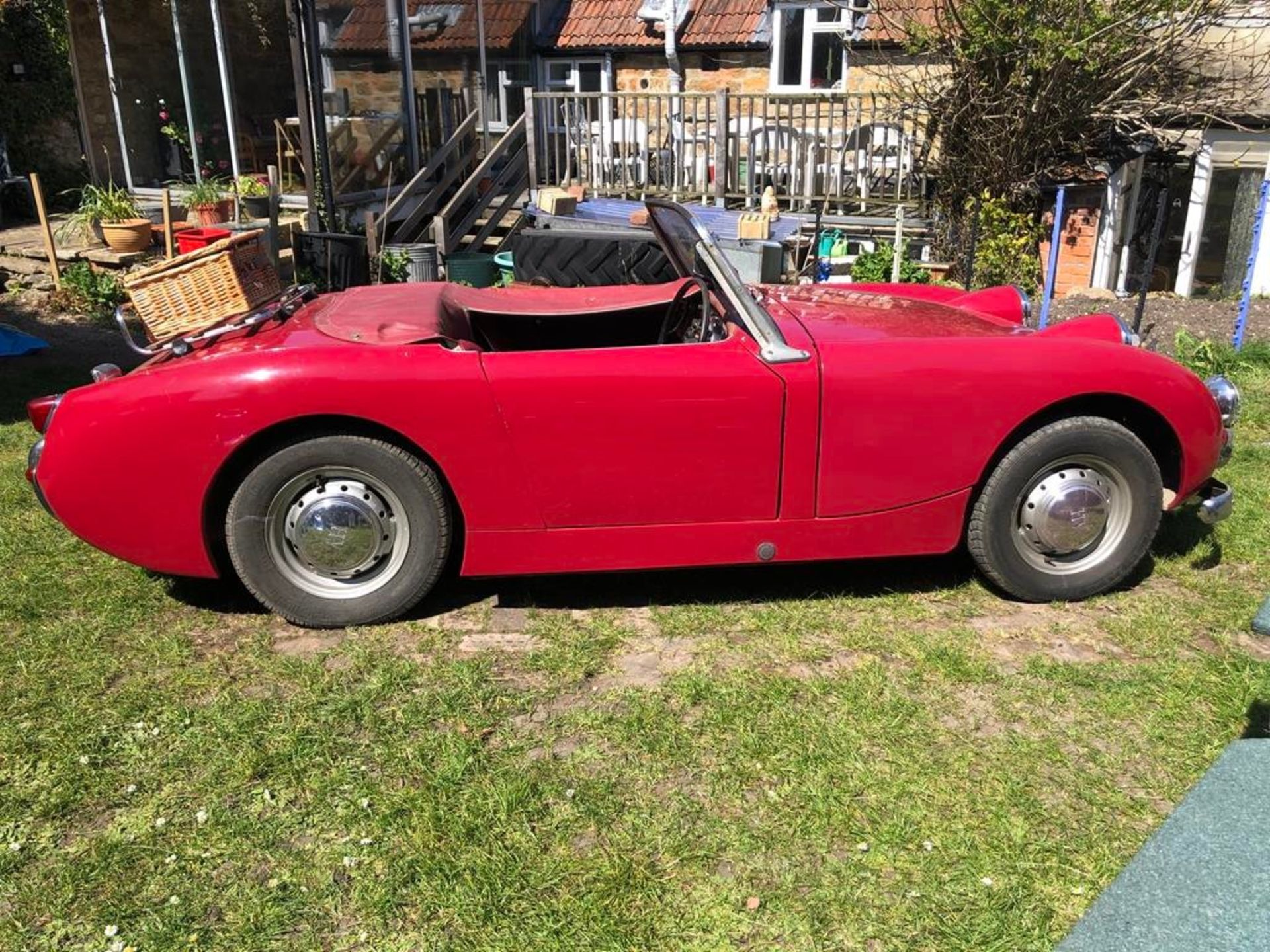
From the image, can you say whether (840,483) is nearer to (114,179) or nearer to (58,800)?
(58,800)

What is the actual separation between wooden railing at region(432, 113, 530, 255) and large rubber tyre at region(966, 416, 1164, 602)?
9289mm

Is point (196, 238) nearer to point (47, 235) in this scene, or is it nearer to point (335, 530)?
point (47, 235)

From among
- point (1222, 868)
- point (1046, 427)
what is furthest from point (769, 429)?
point (1222, 868)

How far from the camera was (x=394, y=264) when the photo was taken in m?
10.6

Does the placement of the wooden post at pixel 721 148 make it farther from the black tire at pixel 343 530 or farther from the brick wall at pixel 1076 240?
the black tire at pixel 343 530

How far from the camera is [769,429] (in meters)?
3.52

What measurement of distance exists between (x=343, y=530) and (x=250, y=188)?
10238 millimetres

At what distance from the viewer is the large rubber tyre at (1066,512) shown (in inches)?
144

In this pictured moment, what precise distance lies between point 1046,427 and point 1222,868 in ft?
7.39

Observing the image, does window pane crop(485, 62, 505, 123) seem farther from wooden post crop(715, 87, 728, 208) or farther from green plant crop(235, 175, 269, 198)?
wooden post crop(715, 87, 728, 208)

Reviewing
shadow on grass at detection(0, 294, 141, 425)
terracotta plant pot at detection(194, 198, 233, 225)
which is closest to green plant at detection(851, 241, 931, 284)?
shadow on grass at detection(0, 294, 141, 425)

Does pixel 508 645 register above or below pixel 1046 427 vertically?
below

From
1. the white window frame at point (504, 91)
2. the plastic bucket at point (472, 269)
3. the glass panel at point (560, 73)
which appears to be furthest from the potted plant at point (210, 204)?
the glass panel at point (560, 73)

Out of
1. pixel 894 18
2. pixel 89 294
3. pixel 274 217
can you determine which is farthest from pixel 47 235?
pixel 894 18
